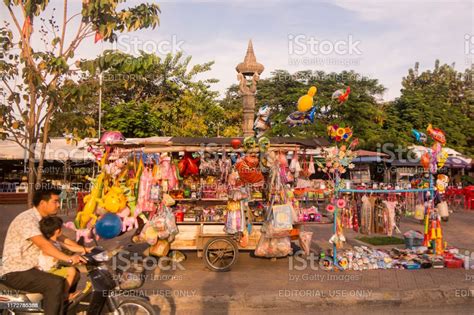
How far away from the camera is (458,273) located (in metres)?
8.52

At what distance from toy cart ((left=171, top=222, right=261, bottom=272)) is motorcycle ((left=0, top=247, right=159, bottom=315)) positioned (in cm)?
393

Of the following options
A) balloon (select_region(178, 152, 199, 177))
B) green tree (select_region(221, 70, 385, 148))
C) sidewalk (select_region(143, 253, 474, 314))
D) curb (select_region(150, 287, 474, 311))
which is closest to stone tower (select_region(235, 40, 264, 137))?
balloon (select_region(178, 152, 199, 177))

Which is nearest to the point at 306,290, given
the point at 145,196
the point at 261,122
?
the point at 261,122

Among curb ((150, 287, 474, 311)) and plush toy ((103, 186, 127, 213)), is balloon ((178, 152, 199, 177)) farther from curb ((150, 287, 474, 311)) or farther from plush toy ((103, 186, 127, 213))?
curb ((150, 287, 474, 311))

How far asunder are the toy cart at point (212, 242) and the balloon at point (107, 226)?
1.50 metres

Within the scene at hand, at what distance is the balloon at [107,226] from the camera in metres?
7.80

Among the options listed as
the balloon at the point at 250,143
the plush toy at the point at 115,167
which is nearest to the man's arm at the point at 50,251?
the plush toy at the point at 115,167

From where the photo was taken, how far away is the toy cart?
Answer: 348 inches

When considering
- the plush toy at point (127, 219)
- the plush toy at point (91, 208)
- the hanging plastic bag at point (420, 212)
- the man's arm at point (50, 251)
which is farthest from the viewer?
the hanging plastic bag at point (420, 212)

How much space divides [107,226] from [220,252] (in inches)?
92.5

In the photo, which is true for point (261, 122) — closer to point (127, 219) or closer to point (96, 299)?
point (127, 219)

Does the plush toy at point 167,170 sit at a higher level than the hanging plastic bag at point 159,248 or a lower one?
higher

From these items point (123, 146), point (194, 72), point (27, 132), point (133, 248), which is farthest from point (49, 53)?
point (194, 72)

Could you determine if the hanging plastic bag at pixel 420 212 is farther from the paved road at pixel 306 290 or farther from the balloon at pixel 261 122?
the balloon at pixel 261 122
